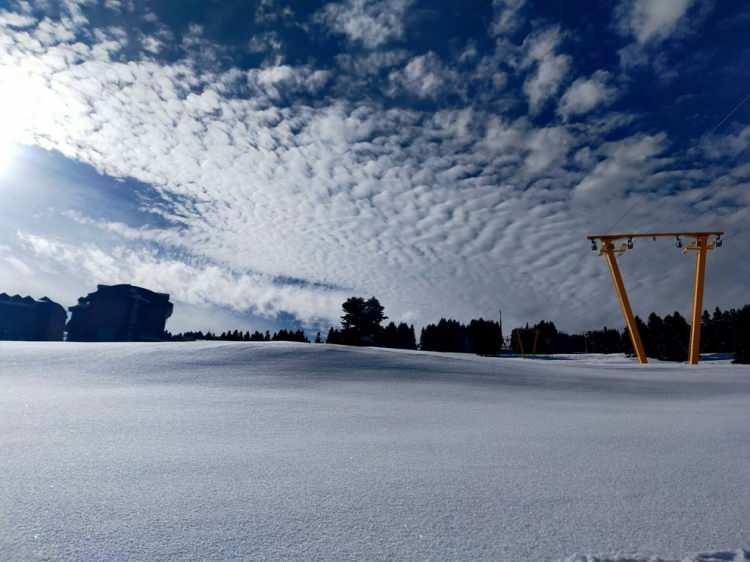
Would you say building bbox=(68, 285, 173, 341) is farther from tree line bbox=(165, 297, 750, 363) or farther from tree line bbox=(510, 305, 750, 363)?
tree line bbox=(510, 305, 750, 363)

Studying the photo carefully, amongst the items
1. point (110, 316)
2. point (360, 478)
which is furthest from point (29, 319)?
point (360, 478)

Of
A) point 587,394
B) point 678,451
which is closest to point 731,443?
point 678,451

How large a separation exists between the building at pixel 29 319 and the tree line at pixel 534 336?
17.1 metres

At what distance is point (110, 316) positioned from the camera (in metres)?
57.8

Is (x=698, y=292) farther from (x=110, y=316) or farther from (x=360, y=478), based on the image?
(x=110, y=316)

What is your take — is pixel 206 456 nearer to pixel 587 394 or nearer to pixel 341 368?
pixel 341 368

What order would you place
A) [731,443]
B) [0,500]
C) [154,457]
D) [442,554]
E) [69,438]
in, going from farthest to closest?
[731,443] → [69,438] → [154,457] → [0,500] → [442,554]

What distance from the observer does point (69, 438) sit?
319 centimetres

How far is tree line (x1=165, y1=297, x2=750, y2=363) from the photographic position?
47469mm

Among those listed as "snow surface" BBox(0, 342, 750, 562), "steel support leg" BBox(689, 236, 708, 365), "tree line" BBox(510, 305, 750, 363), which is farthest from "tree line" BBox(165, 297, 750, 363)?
"snow surface" BBox(0, 342, 750, 562)

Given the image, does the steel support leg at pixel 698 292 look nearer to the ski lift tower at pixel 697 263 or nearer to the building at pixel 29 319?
the ski lift tower at pixel 697 263

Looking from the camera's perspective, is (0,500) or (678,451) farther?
(678,451)

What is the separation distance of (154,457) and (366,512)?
1622mm

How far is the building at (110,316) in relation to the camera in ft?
189
